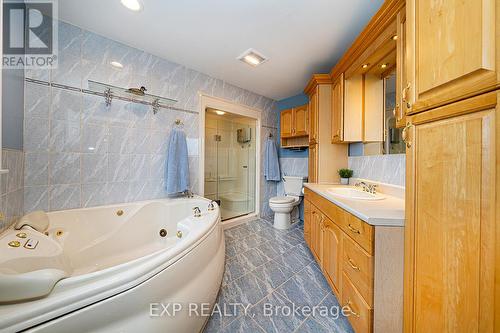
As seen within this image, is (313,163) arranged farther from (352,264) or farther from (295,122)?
(352,264)

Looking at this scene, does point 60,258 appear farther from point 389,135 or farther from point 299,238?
point 389,135

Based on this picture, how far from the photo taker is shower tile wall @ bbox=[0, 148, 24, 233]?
1.09 meters

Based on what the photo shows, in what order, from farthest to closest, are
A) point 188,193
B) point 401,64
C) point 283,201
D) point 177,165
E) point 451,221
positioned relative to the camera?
point 283,201
point 188,193
point 177,165
point 401,64
point 451,221

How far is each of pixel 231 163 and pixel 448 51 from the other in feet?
10.2

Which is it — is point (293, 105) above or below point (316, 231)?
above

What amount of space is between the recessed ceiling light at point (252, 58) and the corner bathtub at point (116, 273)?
1.82m

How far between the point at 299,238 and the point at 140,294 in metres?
2.09

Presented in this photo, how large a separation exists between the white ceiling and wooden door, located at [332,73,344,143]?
340 millimetres

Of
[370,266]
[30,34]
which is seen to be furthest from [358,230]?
[30,34]

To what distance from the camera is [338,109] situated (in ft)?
6.61

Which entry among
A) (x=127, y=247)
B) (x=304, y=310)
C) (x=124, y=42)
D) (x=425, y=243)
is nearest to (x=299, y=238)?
(x=304, y=310)

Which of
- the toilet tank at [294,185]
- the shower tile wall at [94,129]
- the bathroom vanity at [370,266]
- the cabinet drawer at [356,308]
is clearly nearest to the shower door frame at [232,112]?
the shower tile wall at [94,129]

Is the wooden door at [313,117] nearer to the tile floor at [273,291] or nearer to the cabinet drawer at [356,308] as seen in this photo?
the tile floor at [273,291]

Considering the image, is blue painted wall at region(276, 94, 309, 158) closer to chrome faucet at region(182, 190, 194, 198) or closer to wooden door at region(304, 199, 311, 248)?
wooden door at region(304, 199, 311, 248)
